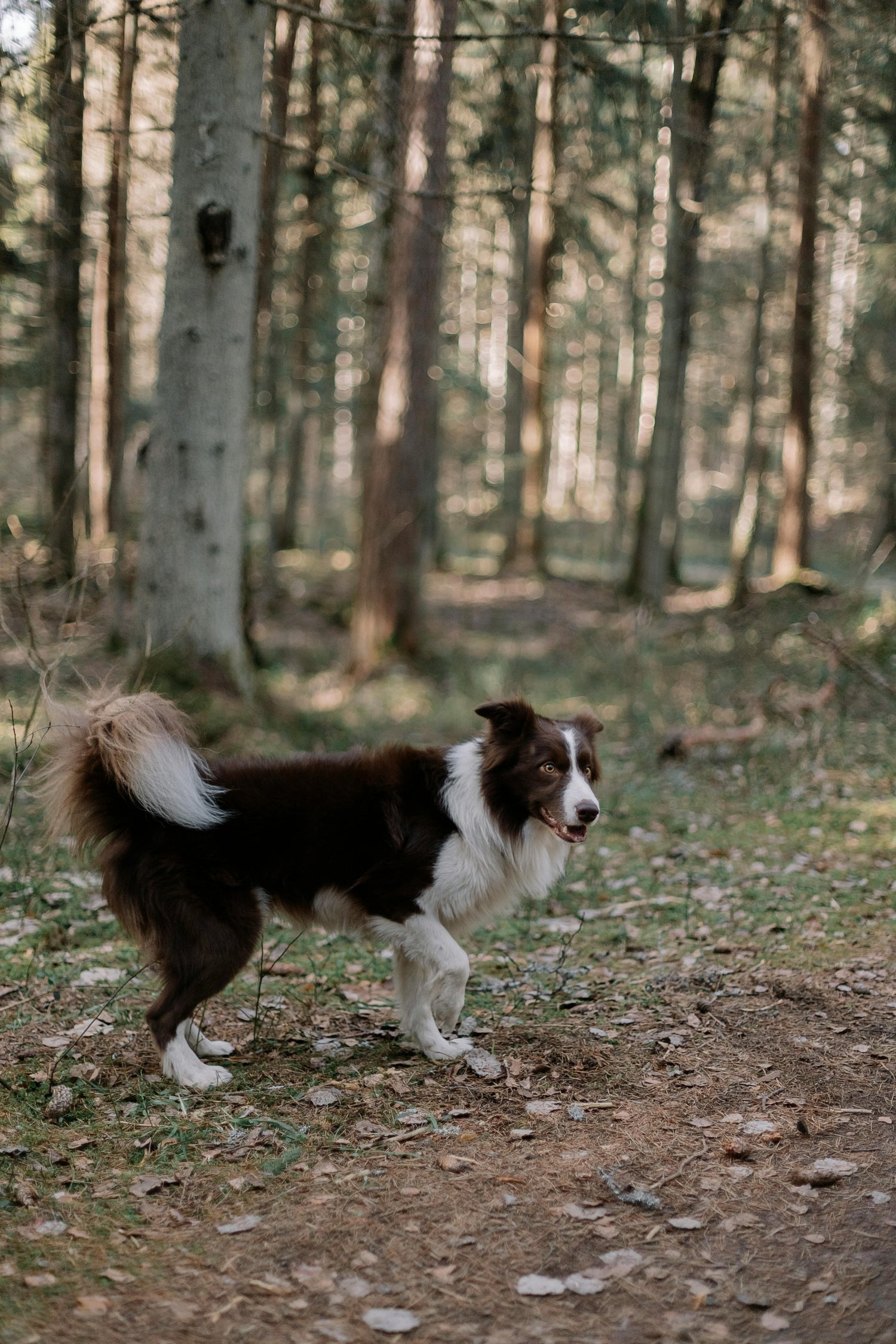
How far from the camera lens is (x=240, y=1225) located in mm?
3621

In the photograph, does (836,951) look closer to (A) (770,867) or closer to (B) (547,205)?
(A) (770,867)

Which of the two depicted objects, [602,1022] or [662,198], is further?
[662,198]

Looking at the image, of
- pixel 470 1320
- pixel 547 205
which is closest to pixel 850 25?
pixel 547 205

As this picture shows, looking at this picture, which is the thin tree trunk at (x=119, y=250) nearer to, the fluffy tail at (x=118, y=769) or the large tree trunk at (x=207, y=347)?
the large tree trunk at (x=207, y=347)

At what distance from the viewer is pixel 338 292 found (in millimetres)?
23859

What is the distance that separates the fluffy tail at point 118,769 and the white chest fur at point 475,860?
114 cm

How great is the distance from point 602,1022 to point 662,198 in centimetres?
1872

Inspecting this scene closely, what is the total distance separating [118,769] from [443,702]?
8.85 metres

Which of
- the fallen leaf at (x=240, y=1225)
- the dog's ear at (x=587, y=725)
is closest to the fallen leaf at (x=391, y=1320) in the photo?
the fallen leaf at (x=240, y=1225)

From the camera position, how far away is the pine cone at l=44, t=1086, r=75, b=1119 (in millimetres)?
4355

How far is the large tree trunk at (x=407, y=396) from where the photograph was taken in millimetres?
13641

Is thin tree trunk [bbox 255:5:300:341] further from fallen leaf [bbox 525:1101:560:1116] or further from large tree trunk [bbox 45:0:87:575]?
fallen leaf [bbox 525:1101:560:1116]

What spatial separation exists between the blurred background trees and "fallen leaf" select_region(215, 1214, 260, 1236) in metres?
2.80

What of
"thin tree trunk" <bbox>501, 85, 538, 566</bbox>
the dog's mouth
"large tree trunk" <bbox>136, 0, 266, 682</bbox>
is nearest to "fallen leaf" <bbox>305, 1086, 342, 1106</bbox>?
the dog's mouth
